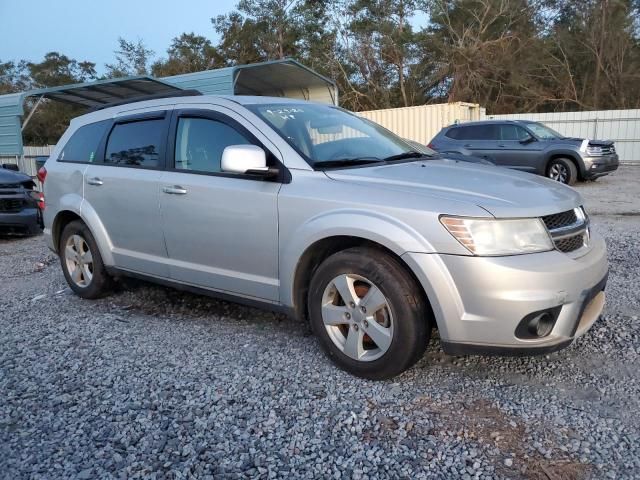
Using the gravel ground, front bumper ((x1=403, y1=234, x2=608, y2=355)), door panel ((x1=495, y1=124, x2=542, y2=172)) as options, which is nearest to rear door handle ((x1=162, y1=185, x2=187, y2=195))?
the gravel ground

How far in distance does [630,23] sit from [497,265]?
3120 cm

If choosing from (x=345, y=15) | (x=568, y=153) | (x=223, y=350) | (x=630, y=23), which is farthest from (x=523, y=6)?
(x=223, y=350)

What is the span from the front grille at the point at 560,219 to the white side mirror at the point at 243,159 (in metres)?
1.66

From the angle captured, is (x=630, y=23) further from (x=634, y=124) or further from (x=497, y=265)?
(x=497, y=265)

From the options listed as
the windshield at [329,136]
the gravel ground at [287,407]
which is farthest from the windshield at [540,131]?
the windshield at [329,136]

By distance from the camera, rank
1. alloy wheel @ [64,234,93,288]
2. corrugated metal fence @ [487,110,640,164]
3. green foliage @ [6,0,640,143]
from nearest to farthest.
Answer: alloy wheel @ [64,234,93,288]
corrugated metal fence @ [487,110,640,164]
green foliage @ [6,0,640,143]

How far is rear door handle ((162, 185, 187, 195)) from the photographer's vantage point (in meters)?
3.83

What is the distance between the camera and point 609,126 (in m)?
20.1

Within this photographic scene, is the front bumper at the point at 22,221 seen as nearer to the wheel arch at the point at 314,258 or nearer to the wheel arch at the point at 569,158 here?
the wheel arch at the point at 314,258

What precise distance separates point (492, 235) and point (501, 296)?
12.2 inches

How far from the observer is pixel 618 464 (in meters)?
2.31

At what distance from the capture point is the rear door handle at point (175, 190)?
3834mm

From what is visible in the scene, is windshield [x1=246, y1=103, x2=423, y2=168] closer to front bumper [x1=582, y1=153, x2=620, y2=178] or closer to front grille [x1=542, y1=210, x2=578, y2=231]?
front grille [x1=542, y1=210, x2=578, y2=231]

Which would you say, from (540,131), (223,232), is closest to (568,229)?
(223,232)
